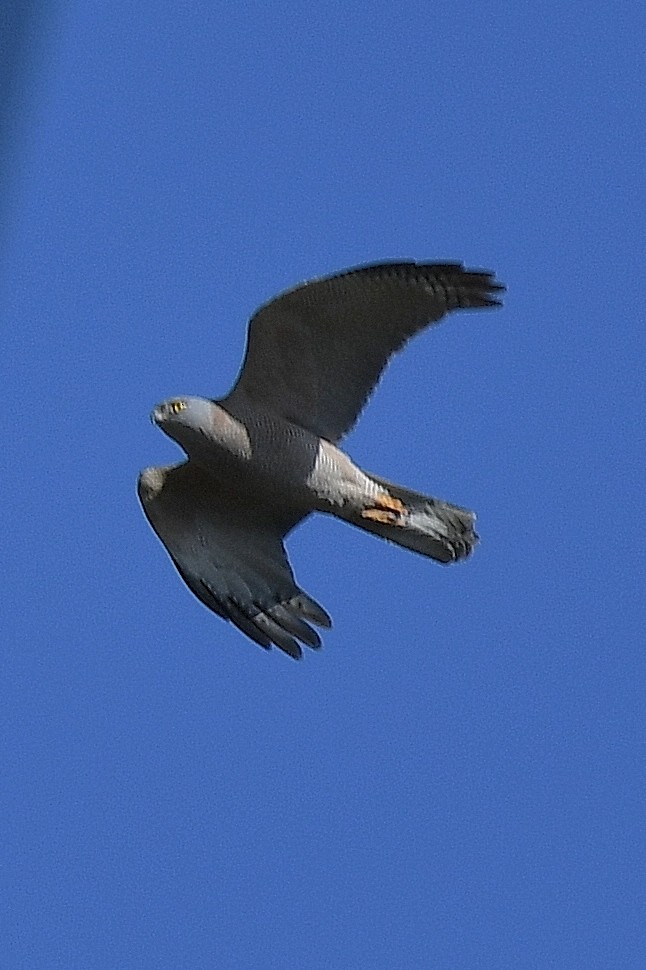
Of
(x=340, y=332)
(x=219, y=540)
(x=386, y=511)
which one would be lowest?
(x=219, y=540)

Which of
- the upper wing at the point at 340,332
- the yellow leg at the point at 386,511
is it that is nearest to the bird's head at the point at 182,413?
the upper wing at the point at 340,332

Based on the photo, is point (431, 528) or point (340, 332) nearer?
point (340, 332)

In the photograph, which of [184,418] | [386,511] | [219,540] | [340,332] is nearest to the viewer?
[184,418]

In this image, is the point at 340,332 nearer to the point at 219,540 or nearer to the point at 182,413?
the point at 182,413

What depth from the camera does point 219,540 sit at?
7.23 meters

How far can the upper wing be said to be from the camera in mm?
6523

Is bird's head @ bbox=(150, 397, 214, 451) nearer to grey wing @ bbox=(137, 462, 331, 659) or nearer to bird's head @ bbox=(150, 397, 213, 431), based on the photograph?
bird's head @ bbox=(150, 397, 213, 431)

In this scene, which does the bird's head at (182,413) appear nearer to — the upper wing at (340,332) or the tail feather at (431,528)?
the upper wing at (340,332)

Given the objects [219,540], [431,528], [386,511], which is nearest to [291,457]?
[386,511]

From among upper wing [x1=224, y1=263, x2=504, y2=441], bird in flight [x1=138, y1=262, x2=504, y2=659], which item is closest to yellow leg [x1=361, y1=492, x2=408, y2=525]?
bird in flight [x1=138, y1=262, x2=504, y2=659]

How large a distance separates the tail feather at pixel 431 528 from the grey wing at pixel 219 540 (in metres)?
0.51

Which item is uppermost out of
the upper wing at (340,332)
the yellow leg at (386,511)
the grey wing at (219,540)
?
the upper wing at (340,332)

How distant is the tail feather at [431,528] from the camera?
277 inches

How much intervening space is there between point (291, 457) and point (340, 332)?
679mm
